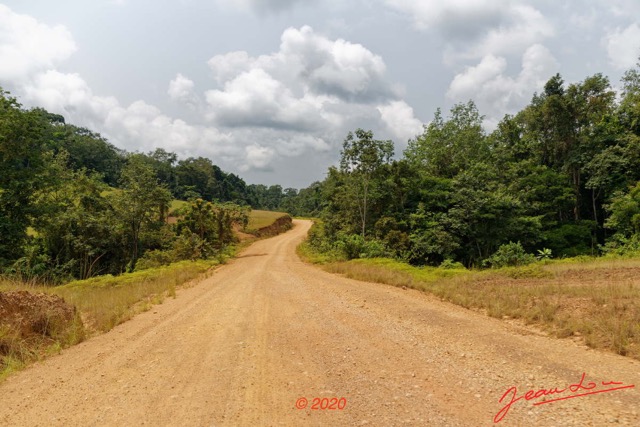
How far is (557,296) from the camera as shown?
8.38 metres

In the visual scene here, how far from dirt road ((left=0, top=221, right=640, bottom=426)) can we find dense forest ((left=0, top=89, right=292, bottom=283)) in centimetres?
1051

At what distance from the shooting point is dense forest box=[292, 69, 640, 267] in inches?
938

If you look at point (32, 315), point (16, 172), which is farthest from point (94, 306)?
point (16, 172)

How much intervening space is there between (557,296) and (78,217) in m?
27.0

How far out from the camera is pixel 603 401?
161 inches

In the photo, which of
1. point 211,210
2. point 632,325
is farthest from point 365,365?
point 211,210

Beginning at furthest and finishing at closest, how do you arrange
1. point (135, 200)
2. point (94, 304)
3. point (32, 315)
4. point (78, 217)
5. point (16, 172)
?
point (135, 200) → point (78, 217) → point (16, 172) → point (94, 304) → point (32, 315)

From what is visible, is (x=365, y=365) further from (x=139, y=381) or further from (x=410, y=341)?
(x=139, y=381)

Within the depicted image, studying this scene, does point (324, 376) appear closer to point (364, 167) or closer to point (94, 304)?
point (94, 304)

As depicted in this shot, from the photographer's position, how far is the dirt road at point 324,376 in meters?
4.09

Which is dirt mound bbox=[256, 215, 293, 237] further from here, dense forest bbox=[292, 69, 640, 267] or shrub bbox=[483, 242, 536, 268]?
shrub bbox=[483, 242, 536, 268]

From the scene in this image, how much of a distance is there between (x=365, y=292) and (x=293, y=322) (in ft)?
13.0

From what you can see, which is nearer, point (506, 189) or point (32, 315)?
point (32, 315)
